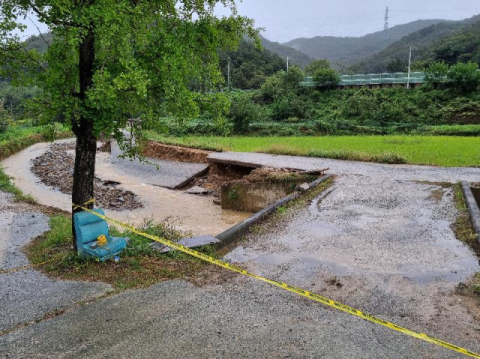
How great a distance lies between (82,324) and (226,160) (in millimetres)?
12816

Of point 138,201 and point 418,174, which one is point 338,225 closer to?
point 418,174

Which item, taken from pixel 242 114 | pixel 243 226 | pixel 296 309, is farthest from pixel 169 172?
pixel 296 309

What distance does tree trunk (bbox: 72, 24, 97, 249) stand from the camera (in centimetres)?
550

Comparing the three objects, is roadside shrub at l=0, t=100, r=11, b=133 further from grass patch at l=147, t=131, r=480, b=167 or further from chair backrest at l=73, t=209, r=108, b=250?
chair backrest at l=73, t=209, r=108, b=250

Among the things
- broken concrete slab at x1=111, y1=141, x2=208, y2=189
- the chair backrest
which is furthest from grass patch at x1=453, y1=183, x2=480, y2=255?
broken concrete slab at x1=111, y1=141, x2=208, y2=189

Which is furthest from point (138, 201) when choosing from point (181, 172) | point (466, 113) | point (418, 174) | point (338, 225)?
point (466, 113)

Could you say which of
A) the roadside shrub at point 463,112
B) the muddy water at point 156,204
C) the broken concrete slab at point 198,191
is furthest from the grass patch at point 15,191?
the roadside shrub at point 463,112

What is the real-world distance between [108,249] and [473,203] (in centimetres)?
796

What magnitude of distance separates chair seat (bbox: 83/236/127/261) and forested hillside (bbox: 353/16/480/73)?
49.8 meters

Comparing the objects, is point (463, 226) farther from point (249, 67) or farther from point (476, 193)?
point (249, 67)

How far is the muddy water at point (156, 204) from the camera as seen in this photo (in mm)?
11902

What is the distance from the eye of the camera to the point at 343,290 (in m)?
5.23

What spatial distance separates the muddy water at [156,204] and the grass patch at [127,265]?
357 cm

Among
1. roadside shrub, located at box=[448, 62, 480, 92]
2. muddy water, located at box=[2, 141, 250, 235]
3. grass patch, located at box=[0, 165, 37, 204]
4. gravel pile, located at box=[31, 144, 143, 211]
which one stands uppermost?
roadside shrub, located at box=[448, 62, 480, 92]
